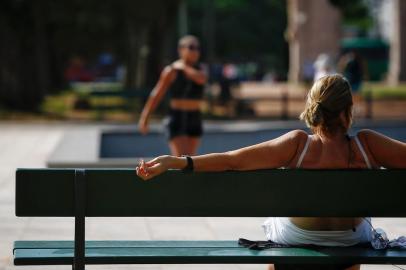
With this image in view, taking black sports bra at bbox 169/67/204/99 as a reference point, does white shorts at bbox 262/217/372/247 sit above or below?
below

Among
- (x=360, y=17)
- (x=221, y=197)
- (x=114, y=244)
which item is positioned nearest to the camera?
(x=221, y=197)

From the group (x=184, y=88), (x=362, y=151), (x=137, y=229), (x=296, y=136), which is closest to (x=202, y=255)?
(x=296, y=136)

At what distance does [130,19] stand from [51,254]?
94.3ft

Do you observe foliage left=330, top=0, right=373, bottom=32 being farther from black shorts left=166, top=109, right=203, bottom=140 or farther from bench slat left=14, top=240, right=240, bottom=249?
bench slat left=14, top=240, right=240, bottom=249

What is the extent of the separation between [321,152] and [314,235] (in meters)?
0.41

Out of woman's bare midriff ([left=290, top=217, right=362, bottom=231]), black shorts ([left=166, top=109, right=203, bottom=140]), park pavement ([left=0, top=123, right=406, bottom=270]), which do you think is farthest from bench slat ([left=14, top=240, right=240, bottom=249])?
black shorts ([left=166, top=109, right=203, bottom=140])

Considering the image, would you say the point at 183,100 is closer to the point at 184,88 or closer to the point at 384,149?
the point at 184,88

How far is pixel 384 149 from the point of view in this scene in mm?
5191

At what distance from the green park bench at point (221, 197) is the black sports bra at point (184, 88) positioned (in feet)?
20.4

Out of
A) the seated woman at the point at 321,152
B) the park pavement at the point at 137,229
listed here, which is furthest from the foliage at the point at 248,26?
the seated woman at the point at 321,152

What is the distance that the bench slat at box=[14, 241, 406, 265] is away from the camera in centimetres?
519

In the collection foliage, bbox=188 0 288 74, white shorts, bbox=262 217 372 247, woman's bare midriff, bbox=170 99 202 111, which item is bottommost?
white shorts, bbox=262 217 372 247

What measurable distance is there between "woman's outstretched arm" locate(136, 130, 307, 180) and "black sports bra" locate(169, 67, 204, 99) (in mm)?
6232

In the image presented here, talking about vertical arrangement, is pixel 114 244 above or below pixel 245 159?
below
